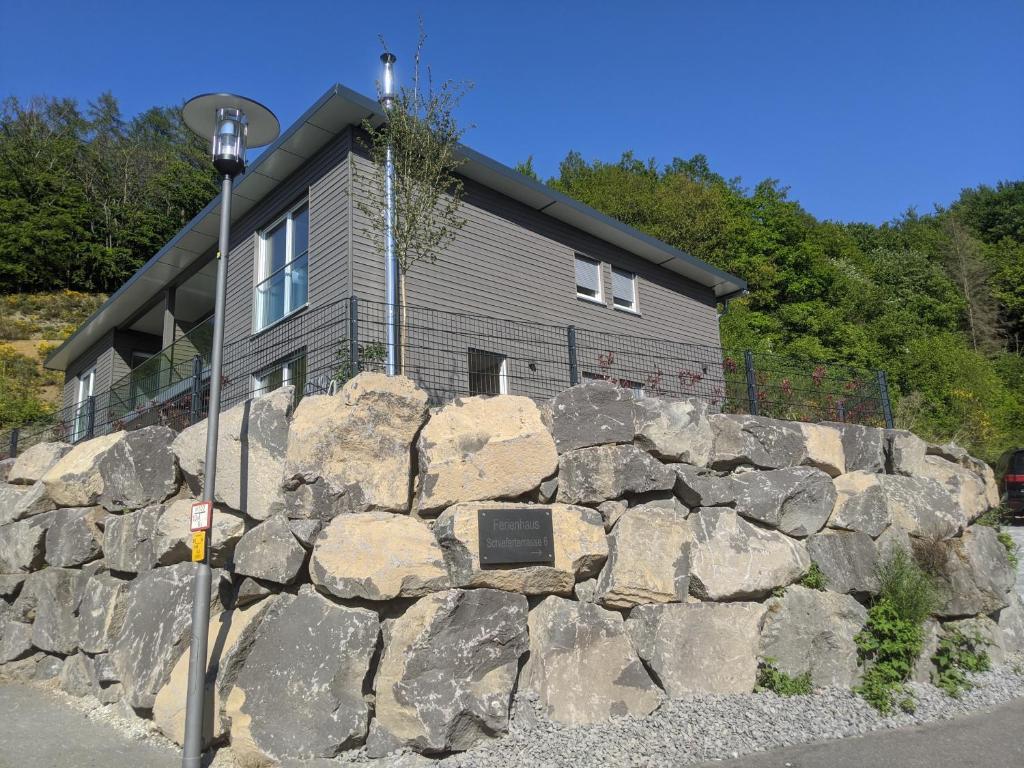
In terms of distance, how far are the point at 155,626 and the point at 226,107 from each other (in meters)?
4.99

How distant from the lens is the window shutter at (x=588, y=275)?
15703 millimetres

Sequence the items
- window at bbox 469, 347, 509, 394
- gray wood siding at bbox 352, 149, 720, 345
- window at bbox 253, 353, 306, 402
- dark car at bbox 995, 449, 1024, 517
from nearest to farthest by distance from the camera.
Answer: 1. window at bbox 253, 353, 306, 402
2. window at bbox 469, 347, 509, 394
3. gray wood siding at bbox 352, 149, 720, 345
4. dark car at bbox 995, 449, 1024, 517

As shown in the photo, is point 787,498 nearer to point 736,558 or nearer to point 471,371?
point 736,558

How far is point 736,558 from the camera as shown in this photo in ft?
23.9

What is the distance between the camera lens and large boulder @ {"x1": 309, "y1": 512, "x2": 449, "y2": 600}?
6320 mm

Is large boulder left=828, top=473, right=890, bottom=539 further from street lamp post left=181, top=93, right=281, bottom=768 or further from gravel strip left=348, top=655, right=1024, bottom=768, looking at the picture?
street lamp post left=181, top=93, right=281, bottom=768

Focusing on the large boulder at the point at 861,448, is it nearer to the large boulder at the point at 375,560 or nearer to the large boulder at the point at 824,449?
the large boulder at the point at 824,449

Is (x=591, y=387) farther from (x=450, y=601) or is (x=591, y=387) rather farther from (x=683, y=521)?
(x=450, y=601)

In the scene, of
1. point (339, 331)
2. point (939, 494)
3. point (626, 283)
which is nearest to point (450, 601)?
point (339, 331)

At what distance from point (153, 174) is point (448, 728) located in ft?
145

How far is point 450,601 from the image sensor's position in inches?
248

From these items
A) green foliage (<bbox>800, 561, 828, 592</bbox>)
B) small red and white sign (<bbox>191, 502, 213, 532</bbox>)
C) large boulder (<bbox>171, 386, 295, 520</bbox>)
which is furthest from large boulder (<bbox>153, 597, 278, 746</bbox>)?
green foliage (<bbox>800, 561, 828, 592</bbox>)

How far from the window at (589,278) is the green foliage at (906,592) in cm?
892

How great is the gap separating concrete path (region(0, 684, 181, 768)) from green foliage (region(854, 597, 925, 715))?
641 centimetres
